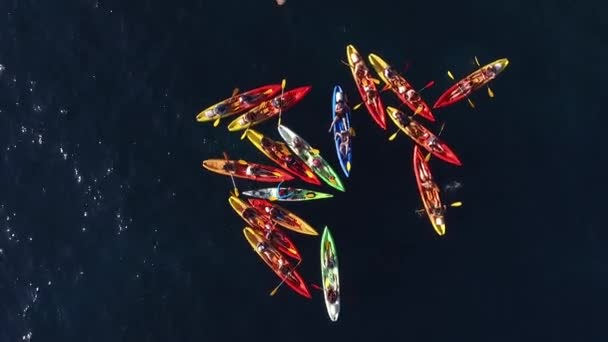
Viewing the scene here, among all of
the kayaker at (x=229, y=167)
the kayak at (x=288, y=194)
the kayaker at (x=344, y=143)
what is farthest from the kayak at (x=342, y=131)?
the kayaker at (x=229, y=167)

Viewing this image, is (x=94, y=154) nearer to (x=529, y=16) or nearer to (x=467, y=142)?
(x=467, y=142)

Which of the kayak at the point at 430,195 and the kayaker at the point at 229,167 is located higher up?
the kayaker at the point at 229,167

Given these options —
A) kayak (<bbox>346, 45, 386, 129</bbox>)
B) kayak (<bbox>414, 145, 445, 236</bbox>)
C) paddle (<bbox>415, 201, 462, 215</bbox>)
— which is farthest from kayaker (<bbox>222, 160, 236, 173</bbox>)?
paddle (<bbox>415, 201, 462, 215</bbox>)

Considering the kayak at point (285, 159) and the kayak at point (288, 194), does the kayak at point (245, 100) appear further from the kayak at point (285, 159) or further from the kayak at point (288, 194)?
the kayak at point (288, 194)

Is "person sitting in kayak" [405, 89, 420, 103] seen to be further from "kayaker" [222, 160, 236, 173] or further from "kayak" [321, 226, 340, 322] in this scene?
"kayaker" [222, 160, 236, 173]

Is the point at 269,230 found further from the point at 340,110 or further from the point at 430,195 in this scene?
the point at 430,195

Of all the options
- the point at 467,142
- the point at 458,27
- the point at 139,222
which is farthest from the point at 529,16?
the point at 139,222
